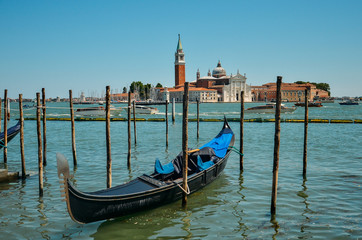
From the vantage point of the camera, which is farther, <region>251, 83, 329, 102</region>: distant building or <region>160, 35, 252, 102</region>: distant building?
<region>251, 83, 329, 102</region>: distant building

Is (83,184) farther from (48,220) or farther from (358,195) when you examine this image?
(358,195)

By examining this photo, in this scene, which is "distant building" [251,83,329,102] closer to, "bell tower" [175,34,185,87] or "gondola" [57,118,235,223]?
"bell tower" [175,34,185,87]

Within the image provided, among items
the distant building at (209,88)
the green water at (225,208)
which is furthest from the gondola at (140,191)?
the distant building at (209,88)

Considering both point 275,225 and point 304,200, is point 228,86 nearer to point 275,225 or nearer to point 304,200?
point 304,200

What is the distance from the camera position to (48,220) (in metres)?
6.66

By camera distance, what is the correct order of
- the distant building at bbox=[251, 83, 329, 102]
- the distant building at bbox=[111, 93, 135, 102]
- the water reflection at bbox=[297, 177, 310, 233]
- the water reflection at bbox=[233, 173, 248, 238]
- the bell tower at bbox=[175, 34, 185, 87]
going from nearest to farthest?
the water reflection at bbox=[233, 173, 248, 238]
the water reflection at bbox=[297, 177, 310, 233]
the bell tower at bbox=[175, 34, 185, 87]
the distant building at bbox=[251, 83, 329, 102]
the distant building at bbox=[111, 93, 135, 102]

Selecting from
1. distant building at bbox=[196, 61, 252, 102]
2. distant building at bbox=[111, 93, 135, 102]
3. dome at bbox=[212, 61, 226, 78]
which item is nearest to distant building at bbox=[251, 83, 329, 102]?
distant building at bbox=[196, 61, 252, 102]

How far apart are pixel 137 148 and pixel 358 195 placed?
10.5 m

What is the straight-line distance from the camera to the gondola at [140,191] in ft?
18.5

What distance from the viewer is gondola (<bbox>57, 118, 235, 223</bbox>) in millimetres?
5633

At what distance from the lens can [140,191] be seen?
22.0ft

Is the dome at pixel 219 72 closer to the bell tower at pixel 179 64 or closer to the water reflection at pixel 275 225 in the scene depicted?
the bell tower at pixel 179 64

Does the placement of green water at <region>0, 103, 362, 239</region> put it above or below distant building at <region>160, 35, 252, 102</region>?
below

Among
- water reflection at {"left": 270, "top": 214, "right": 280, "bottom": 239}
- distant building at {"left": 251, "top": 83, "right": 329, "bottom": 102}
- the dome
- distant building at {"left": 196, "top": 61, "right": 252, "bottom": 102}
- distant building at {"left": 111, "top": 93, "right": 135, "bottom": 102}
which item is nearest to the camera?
water reflection at {"left": 270, "top": 214, "right": 280, "bottom": 239}
